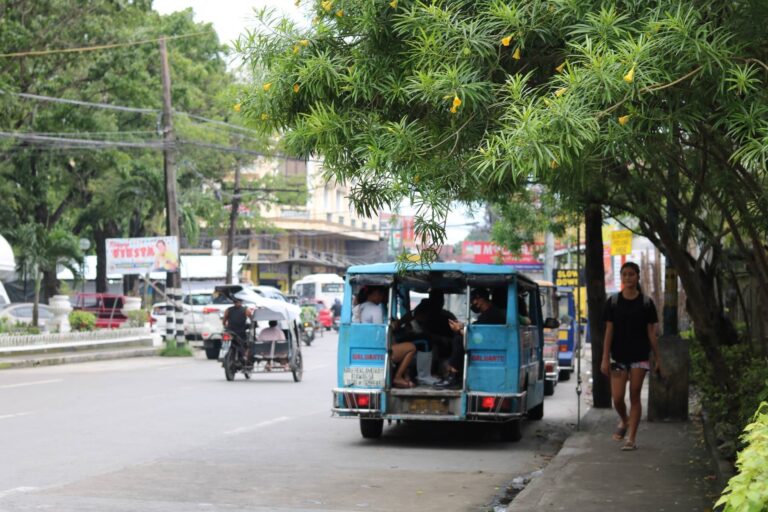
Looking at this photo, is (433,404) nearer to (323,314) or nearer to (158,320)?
(158,320)

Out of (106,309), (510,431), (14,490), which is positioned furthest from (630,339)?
(106,309)

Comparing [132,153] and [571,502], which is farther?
[132,153]

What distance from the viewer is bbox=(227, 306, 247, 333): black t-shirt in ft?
78.1

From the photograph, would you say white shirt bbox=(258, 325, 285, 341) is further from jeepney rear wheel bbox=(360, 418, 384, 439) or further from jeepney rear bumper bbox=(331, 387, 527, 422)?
jeepney rear bumper bbox=(331, 387, 527, 422)

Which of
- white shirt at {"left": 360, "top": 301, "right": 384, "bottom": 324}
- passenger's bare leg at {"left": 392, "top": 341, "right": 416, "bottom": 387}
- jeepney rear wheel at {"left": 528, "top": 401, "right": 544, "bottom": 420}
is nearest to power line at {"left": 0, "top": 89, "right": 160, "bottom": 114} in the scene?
jeepney rear wheel at {"left": 528, "top": 401, "right": 544, "bottom": 420}

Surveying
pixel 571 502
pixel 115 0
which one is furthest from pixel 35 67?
pixel 571 502

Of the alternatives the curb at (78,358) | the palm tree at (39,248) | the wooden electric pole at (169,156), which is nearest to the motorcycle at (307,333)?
the curb at (78,358)

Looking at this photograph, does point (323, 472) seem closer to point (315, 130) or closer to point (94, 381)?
point (315, 130)

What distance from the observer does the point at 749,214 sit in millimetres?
9859

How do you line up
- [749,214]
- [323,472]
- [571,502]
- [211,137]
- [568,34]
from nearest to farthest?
[568,34]
[571,502]
[749,214]
[323,472]
[211,137]

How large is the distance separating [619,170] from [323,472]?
4.30m

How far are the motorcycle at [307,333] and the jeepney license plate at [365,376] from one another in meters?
28.7

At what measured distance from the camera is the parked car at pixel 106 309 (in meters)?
45.4

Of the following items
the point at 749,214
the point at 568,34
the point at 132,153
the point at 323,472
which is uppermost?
the point at 132,153
